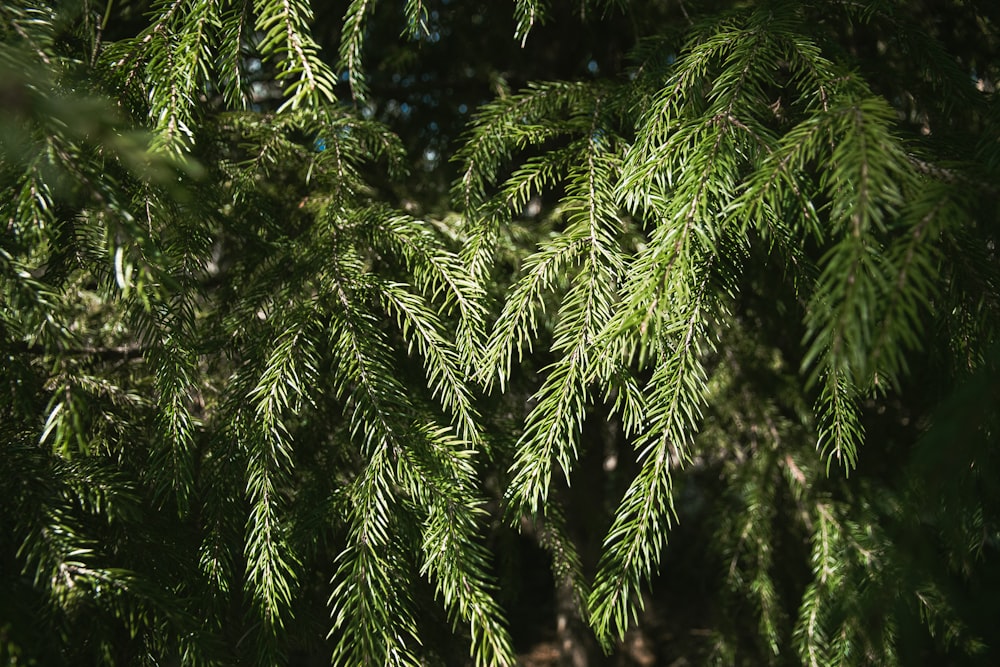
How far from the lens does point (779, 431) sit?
2080 millimetres

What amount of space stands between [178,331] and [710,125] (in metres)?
0.96

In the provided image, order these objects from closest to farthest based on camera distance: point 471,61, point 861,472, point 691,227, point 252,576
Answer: point 691,227, point 252,576, point 861,472, point 471,61

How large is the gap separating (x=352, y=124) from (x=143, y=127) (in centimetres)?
44

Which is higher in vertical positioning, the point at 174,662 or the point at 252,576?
the point at 252,576

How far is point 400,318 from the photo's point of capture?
118 cm

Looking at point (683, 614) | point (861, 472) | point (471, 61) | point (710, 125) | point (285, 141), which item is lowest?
point (683, 614)

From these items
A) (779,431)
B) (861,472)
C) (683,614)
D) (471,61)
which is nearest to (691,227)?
(779,431)

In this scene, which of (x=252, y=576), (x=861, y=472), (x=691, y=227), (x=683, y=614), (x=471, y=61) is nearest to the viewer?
(x=691, y=227)

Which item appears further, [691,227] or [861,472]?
[861,472]

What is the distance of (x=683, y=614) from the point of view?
390cm

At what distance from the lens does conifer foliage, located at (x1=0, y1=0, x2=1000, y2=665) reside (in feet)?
2.56

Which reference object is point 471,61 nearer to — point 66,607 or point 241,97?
point 241,97

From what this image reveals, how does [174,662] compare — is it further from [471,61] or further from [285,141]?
[471,61]

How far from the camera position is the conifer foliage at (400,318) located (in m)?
0.78
